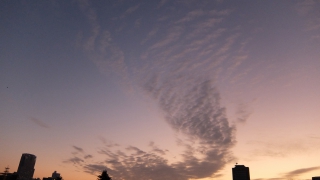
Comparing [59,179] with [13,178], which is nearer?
[59,179]

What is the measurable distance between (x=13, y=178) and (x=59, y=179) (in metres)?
104

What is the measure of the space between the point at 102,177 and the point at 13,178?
11877 centimetres

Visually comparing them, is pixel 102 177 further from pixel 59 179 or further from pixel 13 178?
pixel 13 178

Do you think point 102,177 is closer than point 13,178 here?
Yes

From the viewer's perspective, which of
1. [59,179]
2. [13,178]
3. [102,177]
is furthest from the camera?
[13,178]

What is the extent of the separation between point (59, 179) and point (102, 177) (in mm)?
16622

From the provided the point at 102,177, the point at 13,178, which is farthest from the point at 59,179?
the point at 13,178

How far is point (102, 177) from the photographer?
65.6m

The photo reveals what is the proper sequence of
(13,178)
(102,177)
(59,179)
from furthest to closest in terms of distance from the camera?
(13,178) → (59,179) → (102,177)

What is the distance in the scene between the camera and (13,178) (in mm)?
150625

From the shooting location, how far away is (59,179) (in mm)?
72562
